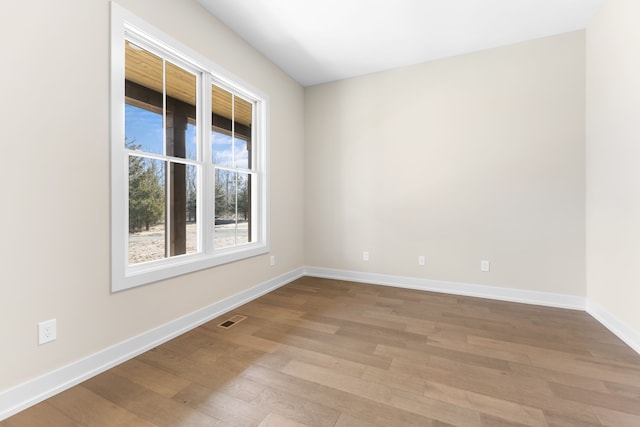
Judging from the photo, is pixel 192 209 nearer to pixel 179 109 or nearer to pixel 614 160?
pixel 179 109

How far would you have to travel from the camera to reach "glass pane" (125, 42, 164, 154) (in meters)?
2.07

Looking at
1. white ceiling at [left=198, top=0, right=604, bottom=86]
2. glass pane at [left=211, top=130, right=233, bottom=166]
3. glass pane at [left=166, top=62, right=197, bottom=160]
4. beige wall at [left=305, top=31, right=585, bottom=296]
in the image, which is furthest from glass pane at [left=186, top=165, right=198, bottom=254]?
beige wall at [left=305, top=31, right=585, bottom=296]

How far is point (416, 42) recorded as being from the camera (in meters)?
3.08

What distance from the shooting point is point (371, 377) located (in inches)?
67.7

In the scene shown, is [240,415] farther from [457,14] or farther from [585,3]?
[585,3]

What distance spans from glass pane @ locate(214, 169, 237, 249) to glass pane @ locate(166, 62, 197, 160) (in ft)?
1.44

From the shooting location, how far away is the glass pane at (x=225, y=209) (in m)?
2.86

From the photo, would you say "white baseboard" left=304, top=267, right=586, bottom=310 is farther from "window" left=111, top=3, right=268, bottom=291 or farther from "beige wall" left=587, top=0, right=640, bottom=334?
"window" left=111, top=3, right=268, bottom=291

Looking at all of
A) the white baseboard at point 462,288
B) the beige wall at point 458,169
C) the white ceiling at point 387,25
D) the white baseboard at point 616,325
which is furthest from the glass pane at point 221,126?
the white baseboard at point 616,325

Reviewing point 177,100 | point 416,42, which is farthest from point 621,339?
point 177,100

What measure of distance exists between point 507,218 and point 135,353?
3.82 metres

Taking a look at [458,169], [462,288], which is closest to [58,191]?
[458,169]

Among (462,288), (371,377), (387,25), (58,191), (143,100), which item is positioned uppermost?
(387,25)

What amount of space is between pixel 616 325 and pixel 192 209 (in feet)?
12.7
